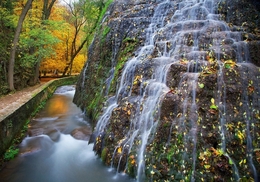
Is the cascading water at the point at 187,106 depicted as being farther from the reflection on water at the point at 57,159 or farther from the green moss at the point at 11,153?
the green moss at the point at 11,153

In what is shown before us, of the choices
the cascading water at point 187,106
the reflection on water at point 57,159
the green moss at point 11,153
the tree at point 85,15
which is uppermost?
the tree at point 85,15

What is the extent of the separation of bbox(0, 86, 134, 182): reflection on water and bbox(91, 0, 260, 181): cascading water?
0.54 meters

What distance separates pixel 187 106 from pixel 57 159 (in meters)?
3.83

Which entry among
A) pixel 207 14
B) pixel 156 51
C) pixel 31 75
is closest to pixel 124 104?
pixel 156 51

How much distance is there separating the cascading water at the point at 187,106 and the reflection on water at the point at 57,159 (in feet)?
1.76

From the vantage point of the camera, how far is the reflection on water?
174 inches

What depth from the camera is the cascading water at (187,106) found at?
3.55m

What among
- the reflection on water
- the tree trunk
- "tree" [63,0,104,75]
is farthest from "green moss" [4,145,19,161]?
"tree" [63,0,104,75]

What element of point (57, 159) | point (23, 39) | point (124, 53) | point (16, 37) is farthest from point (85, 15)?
point (57, 159)

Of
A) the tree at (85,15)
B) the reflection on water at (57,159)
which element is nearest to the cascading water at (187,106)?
the reflection on water at (57,159)

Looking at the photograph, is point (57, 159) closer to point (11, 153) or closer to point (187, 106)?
point (11, 153)

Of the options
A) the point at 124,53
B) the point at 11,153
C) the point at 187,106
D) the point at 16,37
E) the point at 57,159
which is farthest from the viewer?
the point at 16,37

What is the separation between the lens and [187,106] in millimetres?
4035

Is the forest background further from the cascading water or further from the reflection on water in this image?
the cascading water
